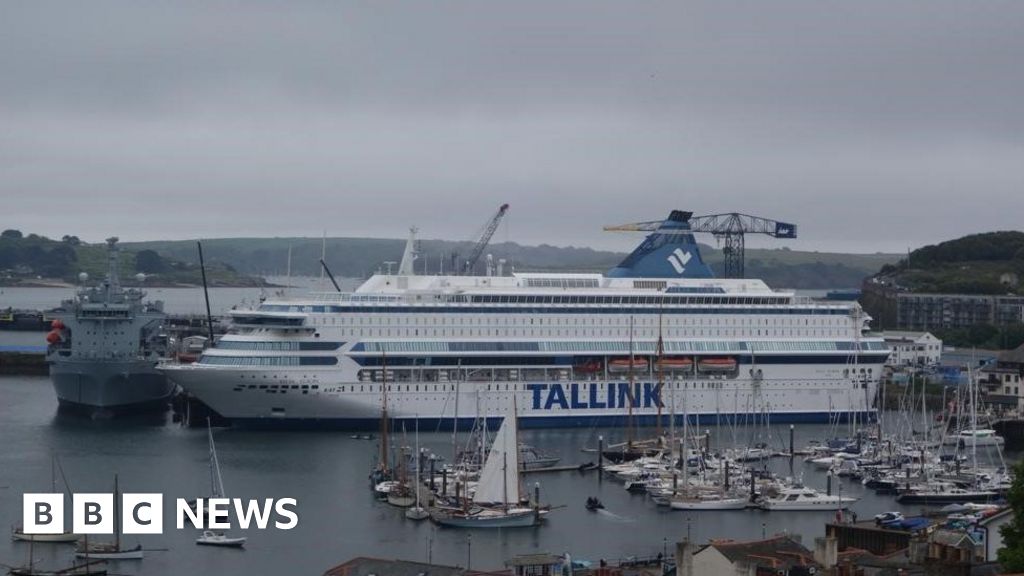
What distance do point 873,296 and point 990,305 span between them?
8.85 metres

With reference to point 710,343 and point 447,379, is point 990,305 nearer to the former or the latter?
point 710,343

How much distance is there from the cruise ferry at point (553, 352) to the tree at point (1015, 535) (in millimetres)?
24053

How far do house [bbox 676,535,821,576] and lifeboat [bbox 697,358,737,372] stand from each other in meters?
28.8

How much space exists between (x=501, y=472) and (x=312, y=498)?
14.8 ft

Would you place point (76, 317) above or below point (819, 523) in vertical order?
above

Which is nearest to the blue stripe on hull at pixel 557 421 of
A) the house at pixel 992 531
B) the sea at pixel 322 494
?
the sea at pixel 322 494

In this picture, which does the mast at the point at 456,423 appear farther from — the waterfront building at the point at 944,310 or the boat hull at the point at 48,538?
the waterfront building at the point at 944,310

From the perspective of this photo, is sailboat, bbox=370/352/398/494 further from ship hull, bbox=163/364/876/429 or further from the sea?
ship hull, bbox=163/364/876/429

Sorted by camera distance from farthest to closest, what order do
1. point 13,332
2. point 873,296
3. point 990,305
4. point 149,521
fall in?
point 13,332 → point 873,296 → point 990,305 → point 149,521

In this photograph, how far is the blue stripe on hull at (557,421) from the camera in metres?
51.2

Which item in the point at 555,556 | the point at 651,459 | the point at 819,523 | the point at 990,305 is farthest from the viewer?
the point at 990,305

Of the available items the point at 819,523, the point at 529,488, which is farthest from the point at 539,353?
the point at 819,523

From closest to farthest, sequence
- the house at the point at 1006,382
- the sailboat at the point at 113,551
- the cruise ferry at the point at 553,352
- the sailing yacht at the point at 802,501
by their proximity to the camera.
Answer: the sailboat at the point at 113,551, the sailing yacht at the point at 802,501, the cruise ferry at the point at 553,352, the house at the point at 1006,382

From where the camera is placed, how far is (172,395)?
202 feet
